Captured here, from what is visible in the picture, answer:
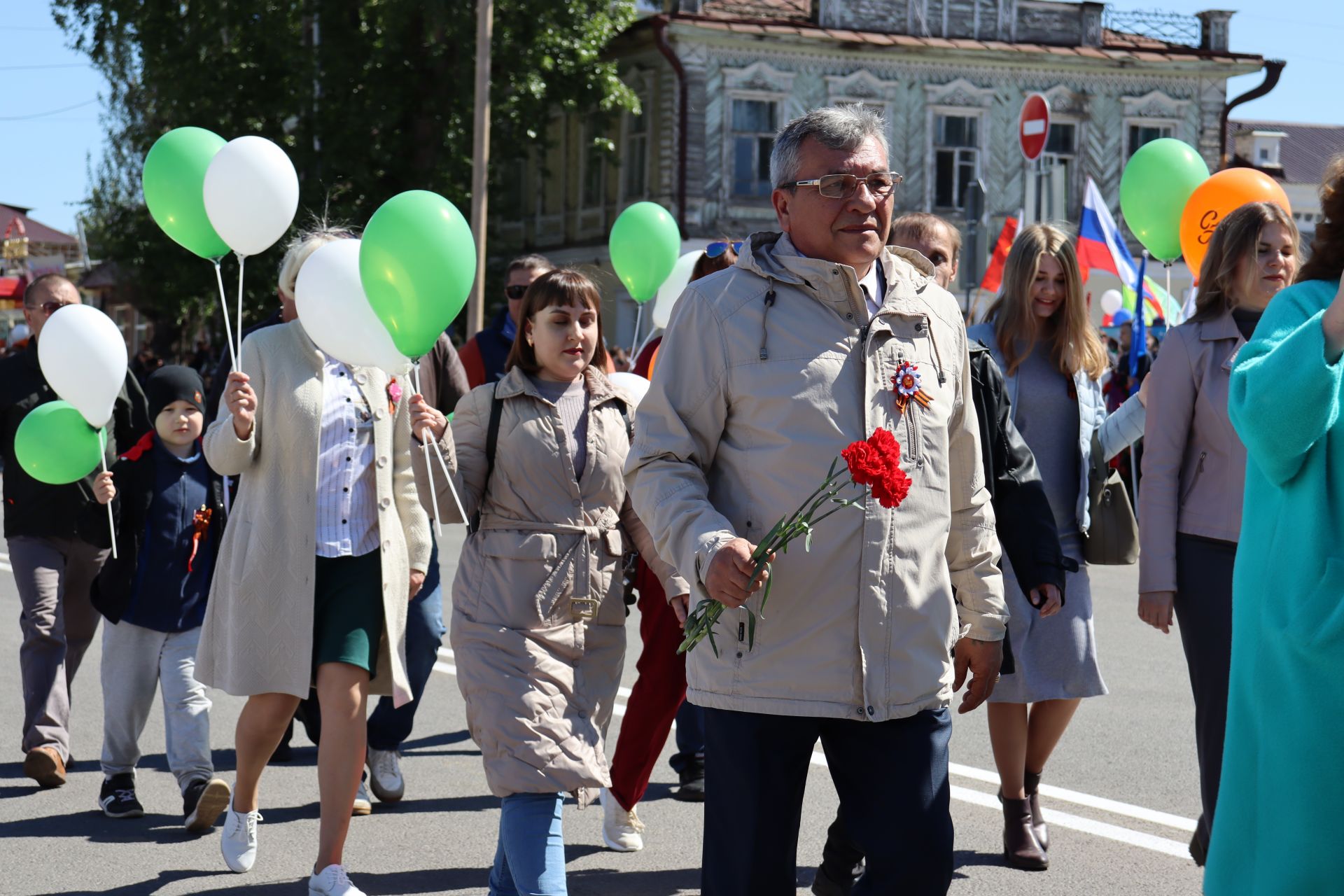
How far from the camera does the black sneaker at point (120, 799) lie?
19.6 feet

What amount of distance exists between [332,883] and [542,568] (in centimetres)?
112

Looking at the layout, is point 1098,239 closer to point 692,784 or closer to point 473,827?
point 692,784

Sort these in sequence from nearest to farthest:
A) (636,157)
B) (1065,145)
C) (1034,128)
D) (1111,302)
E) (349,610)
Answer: (349,610), (1034,128), (1111,302), (636,157), (1065,145)

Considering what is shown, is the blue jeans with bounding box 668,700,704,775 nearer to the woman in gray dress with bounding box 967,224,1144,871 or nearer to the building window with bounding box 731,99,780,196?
the woman in gray dress with bounding box 967,224,1144,871

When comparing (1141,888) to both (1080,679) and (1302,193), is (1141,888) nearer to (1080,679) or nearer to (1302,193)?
(1080,679)

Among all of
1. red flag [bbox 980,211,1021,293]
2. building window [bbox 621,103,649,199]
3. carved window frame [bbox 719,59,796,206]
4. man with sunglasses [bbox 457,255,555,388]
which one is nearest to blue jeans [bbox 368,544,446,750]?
man with sunglasses [bbox 457,255,555,388]

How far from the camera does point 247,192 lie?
560 cm

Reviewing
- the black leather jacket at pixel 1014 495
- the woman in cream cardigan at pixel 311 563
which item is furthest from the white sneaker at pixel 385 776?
the black leather jacket at pixel 1014 495

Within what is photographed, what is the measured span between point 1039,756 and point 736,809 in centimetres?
249

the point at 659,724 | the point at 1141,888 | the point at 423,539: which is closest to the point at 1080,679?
the point at 1141,888

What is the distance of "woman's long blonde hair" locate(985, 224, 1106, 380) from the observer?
215 inches

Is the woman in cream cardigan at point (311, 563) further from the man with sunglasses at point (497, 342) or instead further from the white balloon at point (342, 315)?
the man with sunglasses at point (497, 342)

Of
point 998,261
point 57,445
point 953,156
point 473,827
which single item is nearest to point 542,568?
point 473,827

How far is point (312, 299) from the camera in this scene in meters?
5.00
